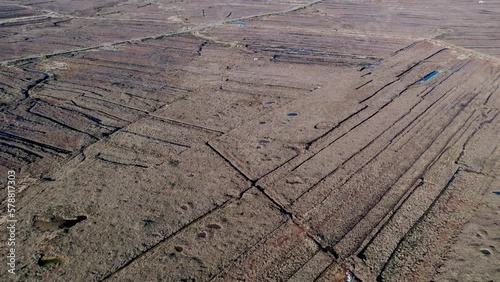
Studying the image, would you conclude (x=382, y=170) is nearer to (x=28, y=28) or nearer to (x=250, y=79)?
(x=250, y=79)

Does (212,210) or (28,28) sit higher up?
(28,28)

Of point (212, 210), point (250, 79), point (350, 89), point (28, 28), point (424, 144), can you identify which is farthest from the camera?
point (28, 28)

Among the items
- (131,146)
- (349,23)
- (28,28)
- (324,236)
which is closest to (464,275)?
(324,236)

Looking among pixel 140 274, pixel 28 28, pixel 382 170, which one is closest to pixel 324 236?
pixel 382 170

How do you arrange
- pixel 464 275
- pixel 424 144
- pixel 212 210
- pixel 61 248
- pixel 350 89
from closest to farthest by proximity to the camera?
pixel 464 275 < pixel 61 248 < pixel 212 210 < pixel 424 144 < pixel 350 89

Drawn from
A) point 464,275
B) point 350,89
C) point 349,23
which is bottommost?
point 464,275

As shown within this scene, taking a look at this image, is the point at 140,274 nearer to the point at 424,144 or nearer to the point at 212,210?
the point at 212,210

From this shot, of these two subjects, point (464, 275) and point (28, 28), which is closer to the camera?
point (464, 275)
